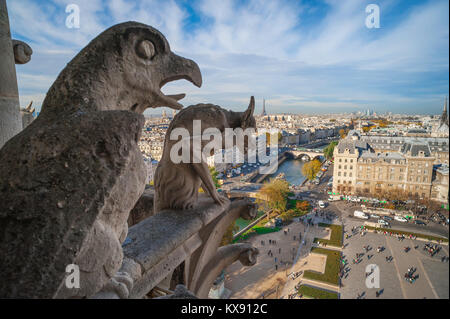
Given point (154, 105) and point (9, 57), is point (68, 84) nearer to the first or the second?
point (154, 105)

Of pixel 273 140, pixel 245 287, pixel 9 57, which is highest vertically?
pixel 9 57

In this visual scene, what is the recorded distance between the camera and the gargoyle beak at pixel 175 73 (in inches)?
44.7

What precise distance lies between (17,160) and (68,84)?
1.07ft

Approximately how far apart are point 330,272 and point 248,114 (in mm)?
9605

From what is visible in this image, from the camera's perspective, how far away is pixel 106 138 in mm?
667

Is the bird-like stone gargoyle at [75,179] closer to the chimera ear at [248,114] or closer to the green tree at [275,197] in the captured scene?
the chimera ear at [248,114]

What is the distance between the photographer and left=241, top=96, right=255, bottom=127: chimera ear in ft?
5.73

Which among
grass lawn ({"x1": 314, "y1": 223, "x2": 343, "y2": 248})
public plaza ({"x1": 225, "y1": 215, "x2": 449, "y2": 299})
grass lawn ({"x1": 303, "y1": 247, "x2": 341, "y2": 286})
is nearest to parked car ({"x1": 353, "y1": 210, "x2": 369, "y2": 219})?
public plaza ({"x1": 225, "y1": 215, "x2": 449, "y2": 299})

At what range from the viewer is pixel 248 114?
176 cm

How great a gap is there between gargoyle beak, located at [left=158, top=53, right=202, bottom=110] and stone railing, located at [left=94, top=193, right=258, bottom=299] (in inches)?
28.0

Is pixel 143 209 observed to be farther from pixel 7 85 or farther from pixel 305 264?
pixel 305 264

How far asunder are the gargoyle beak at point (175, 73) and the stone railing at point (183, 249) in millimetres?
710

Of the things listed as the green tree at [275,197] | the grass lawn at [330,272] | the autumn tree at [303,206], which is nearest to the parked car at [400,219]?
the grass lawn at [330,272]
